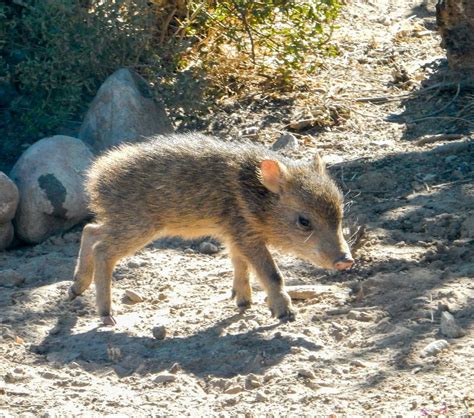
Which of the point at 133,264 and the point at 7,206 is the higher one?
the point at 7,206

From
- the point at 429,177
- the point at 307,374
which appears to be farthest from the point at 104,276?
the point at 429,177

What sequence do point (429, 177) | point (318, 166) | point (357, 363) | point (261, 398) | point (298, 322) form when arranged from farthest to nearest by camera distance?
1. point (429, 177)
2. point (318, 166)
3. point (298, 322)
4. point (357, 363)
5. point (261, 398)

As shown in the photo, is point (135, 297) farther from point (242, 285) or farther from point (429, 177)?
point (429, 177)

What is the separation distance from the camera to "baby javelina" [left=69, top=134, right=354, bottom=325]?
22.0 feet

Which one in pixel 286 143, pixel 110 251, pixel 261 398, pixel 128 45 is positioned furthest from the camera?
pixel 128 45

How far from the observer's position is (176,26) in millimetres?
10727

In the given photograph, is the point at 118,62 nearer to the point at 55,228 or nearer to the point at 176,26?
the point at 176,26

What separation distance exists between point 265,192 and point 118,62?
131 inches

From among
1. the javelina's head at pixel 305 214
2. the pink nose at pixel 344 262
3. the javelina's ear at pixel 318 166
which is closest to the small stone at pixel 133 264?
the javelina's head at pixel 305 214

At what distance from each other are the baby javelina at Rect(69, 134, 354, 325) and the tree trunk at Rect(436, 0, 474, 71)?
3.57 meters

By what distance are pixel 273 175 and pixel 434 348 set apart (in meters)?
1.73

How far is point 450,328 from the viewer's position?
18.7 feet

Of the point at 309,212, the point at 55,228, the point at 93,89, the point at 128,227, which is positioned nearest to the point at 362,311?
the point at 309,212

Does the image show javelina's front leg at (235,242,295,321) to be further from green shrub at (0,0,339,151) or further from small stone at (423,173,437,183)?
green shrub at (0,0,339,151)
